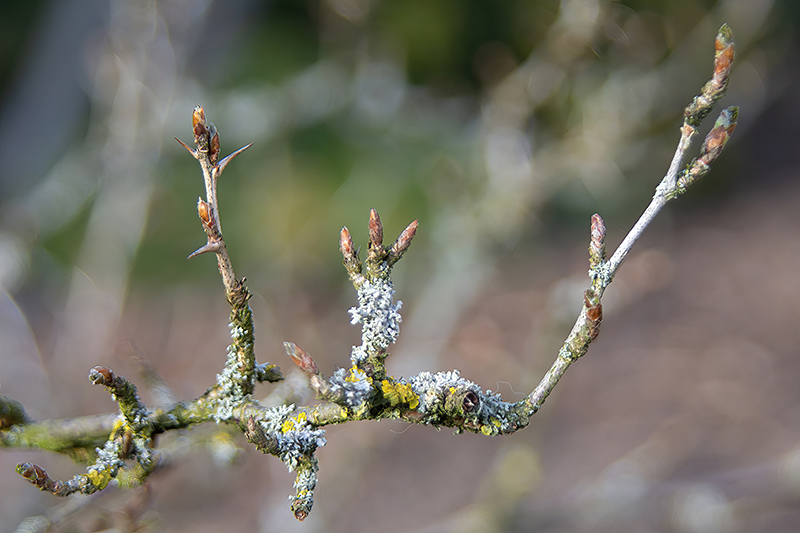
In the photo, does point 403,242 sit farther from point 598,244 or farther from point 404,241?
point 598,244

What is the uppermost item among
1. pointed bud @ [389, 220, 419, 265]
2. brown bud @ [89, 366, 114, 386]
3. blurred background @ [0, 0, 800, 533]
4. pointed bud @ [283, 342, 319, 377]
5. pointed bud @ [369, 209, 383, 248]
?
blurred background @ [0, 0, 800, 533]

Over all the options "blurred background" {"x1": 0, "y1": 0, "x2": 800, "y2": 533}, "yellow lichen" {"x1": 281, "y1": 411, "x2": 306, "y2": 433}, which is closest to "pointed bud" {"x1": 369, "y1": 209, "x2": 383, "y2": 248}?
"yellow lichen" {"x1": 281, "y1": 411, "x2": 306, "y2": 433}

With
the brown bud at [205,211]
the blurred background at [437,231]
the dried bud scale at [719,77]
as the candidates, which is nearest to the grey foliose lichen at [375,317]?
the brown bud at [205,211]

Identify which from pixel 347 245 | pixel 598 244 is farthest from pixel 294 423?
pixel 598 244

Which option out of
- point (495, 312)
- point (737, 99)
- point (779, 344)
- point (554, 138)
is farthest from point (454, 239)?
point (737, 99)

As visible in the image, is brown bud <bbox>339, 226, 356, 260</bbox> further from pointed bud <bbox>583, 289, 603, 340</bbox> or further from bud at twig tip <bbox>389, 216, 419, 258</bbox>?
pointed bud <bbox>583, 289, 603, 340</bbox>

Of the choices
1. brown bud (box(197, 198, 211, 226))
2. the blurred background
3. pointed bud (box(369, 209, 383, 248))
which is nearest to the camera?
brown bud (box(197, 198, 211, 226))
